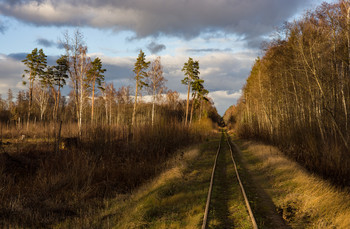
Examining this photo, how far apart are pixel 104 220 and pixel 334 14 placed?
534 inches

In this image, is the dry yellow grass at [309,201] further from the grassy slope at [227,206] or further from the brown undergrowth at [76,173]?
the brown undergrowth at [76,173]

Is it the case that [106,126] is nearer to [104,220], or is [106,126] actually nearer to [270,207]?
[104,220]

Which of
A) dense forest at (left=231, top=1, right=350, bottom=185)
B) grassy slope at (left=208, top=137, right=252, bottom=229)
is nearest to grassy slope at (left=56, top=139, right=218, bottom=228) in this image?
grassy slope at (left=208, top=137, right=252, bottom=229)

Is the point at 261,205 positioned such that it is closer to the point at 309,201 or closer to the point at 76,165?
the point at 309,201

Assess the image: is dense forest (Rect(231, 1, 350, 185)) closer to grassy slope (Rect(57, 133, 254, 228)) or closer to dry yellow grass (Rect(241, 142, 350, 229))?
dry yellow grass (Rect(241, 142, 350, 229))

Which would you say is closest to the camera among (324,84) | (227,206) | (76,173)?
(227,206)

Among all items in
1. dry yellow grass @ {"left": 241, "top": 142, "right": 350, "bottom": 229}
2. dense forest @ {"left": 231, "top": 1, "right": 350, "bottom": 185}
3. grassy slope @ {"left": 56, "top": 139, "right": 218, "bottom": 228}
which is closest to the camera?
dry yellow grass @ {"left": 241, "top": 142, "right": 350, "bottom": 229}

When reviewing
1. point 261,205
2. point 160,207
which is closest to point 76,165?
point 160,207

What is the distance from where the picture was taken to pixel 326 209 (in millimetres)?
6234

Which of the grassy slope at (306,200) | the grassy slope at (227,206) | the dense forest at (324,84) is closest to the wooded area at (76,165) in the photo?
Answer: the grassy slope at (227,206)

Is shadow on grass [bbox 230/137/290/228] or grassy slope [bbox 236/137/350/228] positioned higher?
grassy slope [bbox 236/137/350/228]

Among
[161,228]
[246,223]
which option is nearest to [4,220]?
[161,228]

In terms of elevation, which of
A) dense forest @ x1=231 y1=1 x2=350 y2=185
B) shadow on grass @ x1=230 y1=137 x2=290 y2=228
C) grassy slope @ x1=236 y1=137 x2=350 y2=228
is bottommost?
shadow on grass @ x1=230 y1=137 x2=290 y2=228

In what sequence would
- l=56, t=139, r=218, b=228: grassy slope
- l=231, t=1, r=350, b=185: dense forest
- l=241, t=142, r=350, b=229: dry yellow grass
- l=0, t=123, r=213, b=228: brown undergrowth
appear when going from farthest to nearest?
l=231, t=1, r=350, b=185: dense forest
l=0, t=123, r=213, b=228: brown undergrowth
l=56, t=139, r=218, b=228: grassy slope
l=241, t=142, r=350, b=229: dry yellow grass
